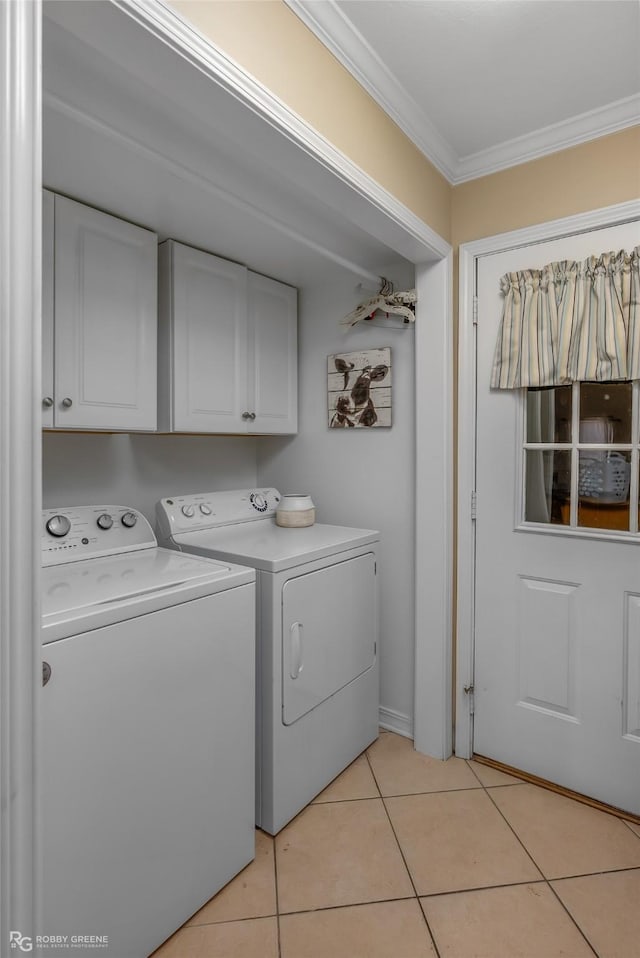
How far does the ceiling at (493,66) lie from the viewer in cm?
138

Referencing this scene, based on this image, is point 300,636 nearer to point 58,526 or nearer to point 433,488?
point 433,488

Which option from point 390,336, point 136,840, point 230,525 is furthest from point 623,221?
point 136,840

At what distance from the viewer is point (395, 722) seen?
8.02 ft

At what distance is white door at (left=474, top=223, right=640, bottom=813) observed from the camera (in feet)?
6.07

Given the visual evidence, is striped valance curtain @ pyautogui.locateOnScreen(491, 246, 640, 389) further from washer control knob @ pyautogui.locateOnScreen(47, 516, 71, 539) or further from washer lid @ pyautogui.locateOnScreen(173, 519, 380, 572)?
washer control knob @ pyautogui.locateOnScreen(47, 516, 71, 539)

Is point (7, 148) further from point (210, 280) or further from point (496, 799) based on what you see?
point (496, 799)

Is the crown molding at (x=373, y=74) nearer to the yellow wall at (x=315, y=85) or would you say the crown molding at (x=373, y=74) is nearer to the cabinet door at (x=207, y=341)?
the yellow wall at (x=315, y=85)

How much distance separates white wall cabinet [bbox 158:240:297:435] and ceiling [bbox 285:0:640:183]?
3.11 ft

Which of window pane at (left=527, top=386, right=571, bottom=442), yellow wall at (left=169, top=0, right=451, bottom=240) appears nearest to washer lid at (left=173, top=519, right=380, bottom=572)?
window pane at (left=527, top=386, right=571, bottom=442)

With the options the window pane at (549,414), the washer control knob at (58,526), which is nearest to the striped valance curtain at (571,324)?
the window pane at (549,414)

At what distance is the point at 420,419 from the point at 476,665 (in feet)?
3.57

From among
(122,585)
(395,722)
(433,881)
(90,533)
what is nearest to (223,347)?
(90,533)

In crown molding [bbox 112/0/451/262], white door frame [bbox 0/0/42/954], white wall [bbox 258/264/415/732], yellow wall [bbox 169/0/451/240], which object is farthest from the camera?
white wall [bbox 258/264/415/732]

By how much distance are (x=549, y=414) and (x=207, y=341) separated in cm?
144
